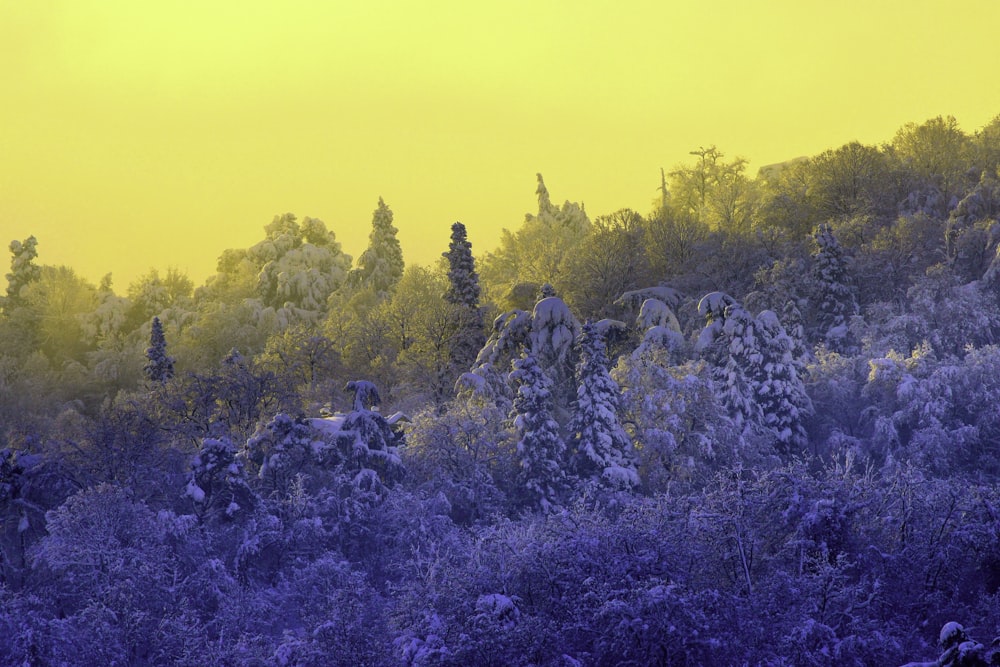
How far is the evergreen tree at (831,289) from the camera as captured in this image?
Result: 198 ft

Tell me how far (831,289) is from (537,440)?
22001 mm

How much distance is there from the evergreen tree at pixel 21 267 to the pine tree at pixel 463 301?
5560 cm

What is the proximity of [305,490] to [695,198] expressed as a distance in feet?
221

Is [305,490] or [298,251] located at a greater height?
[298,251]

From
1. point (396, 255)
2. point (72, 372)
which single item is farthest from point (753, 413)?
point (72, 372)

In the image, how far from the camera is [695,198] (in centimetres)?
10406

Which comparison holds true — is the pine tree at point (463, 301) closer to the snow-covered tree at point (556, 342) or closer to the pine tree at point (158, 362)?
the snow-covered tree at point (556, 342)

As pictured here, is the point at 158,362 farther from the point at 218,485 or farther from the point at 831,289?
the point at 831,289

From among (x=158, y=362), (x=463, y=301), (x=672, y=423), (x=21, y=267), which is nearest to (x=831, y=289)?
(x=672, y=423)

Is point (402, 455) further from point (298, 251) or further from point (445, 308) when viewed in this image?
point (298, 251)

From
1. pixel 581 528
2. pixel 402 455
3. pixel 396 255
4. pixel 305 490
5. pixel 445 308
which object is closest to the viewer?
pixel 581 528

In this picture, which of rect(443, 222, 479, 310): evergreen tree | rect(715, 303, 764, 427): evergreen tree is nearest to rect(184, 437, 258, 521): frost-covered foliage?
rect(715, 303, 764, 427): evergreen tree

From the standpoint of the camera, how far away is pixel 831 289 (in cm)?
6050

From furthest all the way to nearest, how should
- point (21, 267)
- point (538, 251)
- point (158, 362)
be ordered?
point (21, 267)
point (538, 251)
point (158, 362)
